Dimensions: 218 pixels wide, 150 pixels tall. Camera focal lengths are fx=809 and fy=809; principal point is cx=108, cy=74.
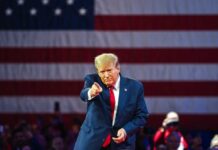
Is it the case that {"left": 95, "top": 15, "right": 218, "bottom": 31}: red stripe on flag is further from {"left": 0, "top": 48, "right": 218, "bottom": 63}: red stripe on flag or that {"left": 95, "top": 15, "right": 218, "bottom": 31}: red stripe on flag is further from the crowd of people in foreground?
the crowd of people in foreground

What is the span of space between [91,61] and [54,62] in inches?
21.2

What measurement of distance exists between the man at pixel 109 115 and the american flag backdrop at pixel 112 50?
22.2ft

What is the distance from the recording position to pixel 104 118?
4.58 metres

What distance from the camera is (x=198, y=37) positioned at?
11383 millimetres

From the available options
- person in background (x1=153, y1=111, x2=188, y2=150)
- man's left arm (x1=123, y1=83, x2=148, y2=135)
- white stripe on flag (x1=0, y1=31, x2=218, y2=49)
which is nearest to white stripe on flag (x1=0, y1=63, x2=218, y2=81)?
white stripe on flag (x1=0, y1=31, x2=218, y2=49)

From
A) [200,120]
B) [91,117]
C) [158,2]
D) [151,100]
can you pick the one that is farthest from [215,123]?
[91,117]

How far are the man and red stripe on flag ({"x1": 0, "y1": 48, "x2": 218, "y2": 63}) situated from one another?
6.78 meters

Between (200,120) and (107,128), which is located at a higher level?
(107,128)

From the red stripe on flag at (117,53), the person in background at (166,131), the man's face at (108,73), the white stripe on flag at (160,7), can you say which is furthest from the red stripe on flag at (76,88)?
the man's face at (108,73)

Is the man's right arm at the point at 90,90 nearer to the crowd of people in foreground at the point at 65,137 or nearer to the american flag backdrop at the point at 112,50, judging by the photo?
the crowd of people in foreground at the point at 65,137

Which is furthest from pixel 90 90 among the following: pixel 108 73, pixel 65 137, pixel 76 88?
pixel 76 88

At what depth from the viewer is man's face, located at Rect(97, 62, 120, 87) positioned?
446 centimetres

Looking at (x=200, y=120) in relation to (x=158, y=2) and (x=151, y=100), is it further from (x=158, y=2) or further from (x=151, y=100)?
(x=158, y=2)

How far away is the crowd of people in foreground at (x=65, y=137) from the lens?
778 centimetres
